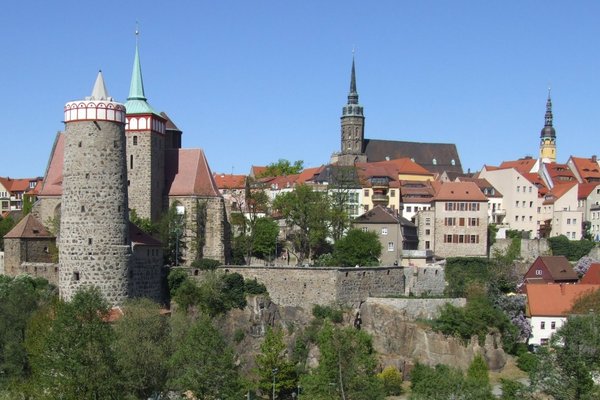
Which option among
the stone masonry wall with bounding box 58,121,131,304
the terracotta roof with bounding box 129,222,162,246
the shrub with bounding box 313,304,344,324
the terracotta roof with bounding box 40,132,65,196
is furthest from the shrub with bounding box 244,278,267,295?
the terracotta roof with bounding box 40,132,65,196

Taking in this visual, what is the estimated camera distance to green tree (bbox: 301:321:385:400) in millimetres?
39844

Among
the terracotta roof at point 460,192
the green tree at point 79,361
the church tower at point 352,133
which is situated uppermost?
the church tower at point 352,133

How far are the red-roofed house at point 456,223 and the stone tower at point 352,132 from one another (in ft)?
123

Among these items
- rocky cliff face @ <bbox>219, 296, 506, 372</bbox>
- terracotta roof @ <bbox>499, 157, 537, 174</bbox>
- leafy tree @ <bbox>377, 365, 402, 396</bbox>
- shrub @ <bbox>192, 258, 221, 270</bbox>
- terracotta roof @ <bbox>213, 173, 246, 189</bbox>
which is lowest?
leafy tree @ <bbox>377, 365, 402, 396</bbox>

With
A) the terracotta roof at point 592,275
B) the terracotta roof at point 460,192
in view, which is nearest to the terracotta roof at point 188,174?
the terracotta roof at point 460,192

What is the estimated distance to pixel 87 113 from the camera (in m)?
49.2

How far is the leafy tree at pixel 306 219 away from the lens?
68625 mm

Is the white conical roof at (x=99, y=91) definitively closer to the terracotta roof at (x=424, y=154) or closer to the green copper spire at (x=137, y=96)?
the green copper spire at (x=137, y=96)

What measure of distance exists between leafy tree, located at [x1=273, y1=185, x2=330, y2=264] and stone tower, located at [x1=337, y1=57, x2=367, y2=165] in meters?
40.9

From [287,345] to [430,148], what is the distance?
5948 centimetres

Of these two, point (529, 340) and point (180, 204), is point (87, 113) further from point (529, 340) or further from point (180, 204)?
point (529, 340)

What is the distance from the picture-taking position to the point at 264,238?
69.6 m

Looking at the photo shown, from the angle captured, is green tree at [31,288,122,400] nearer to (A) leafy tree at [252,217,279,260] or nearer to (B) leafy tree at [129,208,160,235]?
(B) leafy tree at [129,208,160,235]

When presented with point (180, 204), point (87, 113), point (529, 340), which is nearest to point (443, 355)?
point (529, 340)
